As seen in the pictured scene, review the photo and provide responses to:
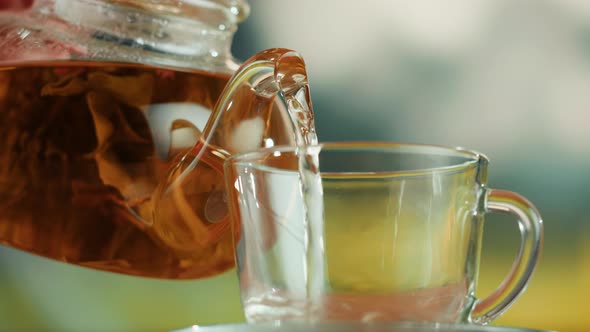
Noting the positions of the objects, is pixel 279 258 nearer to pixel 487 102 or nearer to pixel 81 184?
pixel 81 184

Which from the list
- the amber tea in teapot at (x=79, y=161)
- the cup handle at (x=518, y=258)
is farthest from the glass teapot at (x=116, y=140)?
the cup handle at (x=518, y=258)

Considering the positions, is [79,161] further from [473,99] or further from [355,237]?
[473,99]

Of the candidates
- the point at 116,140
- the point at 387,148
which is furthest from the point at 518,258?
the point at 116,140

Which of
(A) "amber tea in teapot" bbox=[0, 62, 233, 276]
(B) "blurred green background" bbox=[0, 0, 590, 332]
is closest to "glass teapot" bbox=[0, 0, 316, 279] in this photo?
(A) "amber tea in teapot" bbox=[0, 62, 233, 276]

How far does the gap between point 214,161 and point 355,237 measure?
0.13 meters

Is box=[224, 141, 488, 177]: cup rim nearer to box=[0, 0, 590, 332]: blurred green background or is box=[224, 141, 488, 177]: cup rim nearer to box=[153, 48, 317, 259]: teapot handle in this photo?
box=[153, 48, 317, 259]: teapot handle

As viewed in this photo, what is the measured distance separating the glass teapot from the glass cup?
3.0 inches

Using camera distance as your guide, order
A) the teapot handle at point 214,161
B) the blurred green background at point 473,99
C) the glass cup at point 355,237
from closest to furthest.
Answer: the glass cup at point 355,237, the teapot handle at point 214,161, the blurred green background at point 473,99

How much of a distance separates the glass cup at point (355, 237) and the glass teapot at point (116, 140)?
77 mm

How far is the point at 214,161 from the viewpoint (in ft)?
1.60

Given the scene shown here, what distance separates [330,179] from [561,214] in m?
1.09

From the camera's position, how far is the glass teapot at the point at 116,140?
0.49 metres

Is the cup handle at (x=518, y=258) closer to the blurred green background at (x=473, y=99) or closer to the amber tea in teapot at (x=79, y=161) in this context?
the amber tea in teapot at (x=79, y=161)

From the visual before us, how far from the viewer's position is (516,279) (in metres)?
0.47
